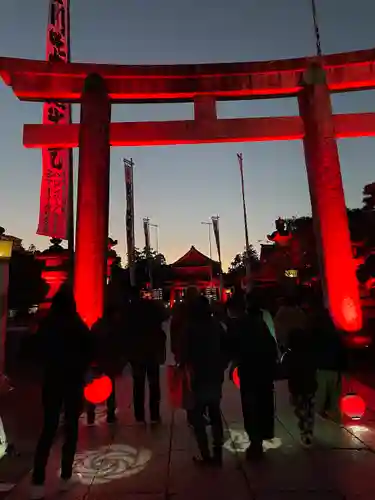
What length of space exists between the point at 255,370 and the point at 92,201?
19.0ft

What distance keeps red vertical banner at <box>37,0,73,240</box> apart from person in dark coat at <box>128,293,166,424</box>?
15.7 feet

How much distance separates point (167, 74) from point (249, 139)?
2.25m

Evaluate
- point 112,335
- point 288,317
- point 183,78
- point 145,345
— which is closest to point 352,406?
point 288,317

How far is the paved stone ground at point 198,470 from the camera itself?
3523mm

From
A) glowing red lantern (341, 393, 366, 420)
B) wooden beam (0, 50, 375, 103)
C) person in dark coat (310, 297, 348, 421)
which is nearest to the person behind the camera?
person in dark coat (310, 297, 348, 421)

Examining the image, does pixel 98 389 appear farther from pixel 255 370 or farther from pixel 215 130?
pixel 215 130

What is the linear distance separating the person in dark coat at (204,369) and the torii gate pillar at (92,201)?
16.0 ft

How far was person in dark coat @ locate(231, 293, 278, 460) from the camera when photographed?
438cm

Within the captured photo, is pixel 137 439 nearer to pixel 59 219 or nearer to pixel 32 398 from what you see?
pixel 32 398

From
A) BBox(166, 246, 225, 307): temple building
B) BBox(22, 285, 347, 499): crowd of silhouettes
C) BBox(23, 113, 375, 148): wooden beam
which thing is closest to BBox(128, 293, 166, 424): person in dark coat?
BBox(22, 285, 347, 499): crowd of silhouettes

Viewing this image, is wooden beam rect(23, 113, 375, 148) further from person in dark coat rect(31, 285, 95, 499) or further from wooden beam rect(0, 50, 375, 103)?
person in dark coat rect(31, 285, 95, 499)

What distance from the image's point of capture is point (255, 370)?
4.40 meters

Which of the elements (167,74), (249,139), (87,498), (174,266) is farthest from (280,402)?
(174,266)

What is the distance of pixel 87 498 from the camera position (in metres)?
3.48
